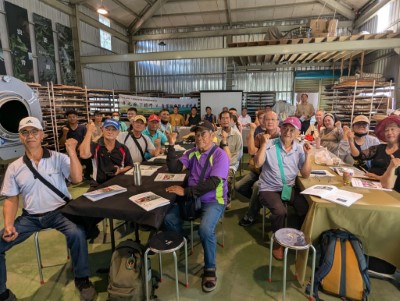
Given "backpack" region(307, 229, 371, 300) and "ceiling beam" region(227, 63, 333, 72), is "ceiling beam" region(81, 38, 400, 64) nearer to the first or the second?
"ceiling beam" region(227, 63, 333, 72)

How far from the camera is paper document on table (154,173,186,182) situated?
2.55m

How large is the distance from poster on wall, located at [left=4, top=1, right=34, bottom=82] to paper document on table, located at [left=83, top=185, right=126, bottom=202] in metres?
6.32

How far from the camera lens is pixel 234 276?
7.83 ft

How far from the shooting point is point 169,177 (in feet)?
8.67

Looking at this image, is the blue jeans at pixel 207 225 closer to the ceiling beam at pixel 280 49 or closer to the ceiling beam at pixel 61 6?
the ceiling beam at pixel 280 49

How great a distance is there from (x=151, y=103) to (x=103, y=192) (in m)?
8.35

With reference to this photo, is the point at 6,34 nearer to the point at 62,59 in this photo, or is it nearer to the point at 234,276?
the point at 62,59

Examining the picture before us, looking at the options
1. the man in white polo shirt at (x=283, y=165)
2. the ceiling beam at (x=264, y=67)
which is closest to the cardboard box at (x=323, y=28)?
the ceiling beam at (x=264, y=67)

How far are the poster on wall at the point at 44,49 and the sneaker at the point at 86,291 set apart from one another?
7255 mm

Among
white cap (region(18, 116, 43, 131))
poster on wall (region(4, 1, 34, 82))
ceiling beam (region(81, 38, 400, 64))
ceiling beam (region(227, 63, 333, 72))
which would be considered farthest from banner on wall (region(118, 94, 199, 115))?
white cap (region(18, 116, 43, 131))

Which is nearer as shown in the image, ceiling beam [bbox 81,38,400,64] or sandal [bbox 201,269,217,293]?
sandal [bbox 201,269,217,293]

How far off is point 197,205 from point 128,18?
11.3 meters

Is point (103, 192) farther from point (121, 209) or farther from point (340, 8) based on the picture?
point (340, 8)

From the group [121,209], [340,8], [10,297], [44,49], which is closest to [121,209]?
[121,209]
